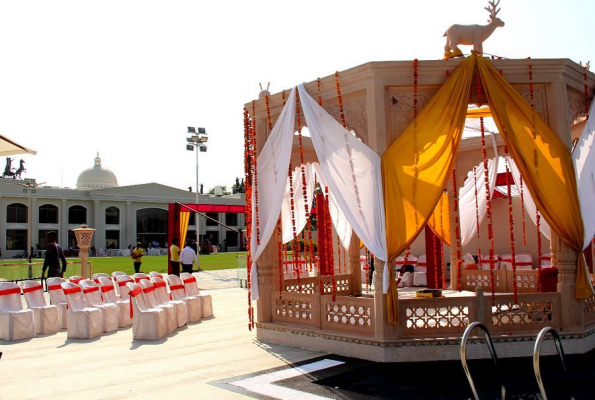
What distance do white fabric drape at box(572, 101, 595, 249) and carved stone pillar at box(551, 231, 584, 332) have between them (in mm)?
231

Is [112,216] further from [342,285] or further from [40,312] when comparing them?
[342,285]

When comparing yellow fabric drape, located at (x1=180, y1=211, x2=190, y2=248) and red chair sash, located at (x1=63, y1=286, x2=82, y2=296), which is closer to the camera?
red chair sash, located at (x1=63, y1=286, x2=82, y2=296)

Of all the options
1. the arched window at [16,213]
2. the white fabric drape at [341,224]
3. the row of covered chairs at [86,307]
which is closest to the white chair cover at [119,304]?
the row of covered chairs at [86,307]

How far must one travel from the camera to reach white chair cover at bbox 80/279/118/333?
27.0ft

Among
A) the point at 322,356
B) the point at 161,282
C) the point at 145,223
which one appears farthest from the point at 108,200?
the point at 322,356

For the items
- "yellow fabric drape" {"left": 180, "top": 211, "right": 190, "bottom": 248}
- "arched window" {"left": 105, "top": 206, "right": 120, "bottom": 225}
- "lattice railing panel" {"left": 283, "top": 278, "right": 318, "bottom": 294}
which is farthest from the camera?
"arched window" {"left": 105, "top": 206, "right": 120, "bottom": 225}

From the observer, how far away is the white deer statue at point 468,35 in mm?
6715

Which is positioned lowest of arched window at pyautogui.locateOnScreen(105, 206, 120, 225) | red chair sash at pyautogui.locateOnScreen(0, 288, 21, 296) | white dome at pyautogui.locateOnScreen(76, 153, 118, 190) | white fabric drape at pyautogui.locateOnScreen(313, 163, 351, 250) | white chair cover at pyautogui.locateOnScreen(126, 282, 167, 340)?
white chair cover at pyautogui.locateOnScreen(126, 282, 167, 340)

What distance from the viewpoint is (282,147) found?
707 centimetres

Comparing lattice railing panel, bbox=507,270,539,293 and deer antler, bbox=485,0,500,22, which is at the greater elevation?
deer antler, bbox=485,0,500,22

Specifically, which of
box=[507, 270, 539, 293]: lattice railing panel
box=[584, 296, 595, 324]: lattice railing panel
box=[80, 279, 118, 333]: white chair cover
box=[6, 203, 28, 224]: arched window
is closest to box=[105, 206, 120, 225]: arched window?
box=[6, 203, 28, 224]: arched window

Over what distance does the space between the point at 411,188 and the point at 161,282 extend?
471 centimetres

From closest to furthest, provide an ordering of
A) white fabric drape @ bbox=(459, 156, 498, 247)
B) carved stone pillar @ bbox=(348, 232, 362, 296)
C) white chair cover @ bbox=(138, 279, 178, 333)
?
white chair cover @ bbox=(138, 279, 178, 333) → carved stone pillar @ bbox=(348, 232, 362, 296) → white fabric drape @ bbox=(459, 156, 498, 247)

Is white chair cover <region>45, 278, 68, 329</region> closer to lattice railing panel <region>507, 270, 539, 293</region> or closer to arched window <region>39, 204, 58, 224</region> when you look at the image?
lattice railing panel <region>507, 270, 539, 293</region>
